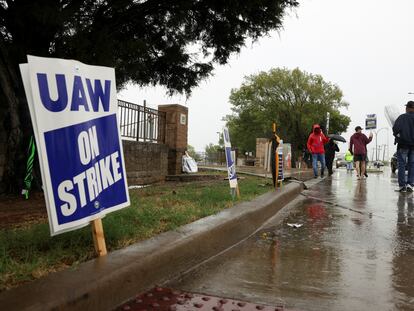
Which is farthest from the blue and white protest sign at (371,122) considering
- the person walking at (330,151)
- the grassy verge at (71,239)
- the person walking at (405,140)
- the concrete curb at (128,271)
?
the concrete curb at (128,271)

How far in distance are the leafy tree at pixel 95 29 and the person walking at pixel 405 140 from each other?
3.63 meters

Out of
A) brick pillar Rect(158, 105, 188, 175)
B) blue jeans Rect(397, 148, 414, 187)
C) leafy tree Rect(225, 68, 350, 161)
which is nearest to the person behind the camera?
blue jeans Rect(397, 148, 414, 187)

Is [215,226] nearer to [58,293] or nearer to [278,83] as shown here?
[58,293]

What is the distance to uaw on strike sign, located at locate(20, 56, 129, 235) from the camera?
8.81 ft

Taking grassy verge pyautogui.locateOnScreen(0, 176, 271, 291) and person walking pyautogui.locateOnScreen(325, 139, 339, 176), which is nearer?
grassy verge pyautogui.locateOnScreen(0, 176, 271, 291)

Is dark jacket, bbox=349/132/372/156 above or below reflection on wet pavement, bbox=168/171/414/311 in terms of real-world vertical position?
above

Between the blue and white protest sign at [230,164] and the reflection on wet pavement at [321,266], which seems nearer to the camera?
the reflection on wet pavement at [321,266]

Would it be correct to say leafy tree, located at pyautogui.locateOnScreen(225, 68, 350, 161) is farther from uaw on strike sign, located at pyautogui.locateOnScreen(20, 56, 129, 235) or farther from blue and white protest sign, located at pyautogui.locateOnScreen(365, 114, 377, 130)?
uaw on strike sign, located at pyautogui.locateOnScreen(20, 56, 129, 235)

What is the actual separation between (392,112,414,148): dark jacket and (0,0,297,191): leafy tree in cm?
361

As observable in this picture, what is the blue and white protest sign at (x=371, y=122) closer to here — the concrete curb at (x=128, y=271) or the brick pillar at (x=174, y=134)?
the brick pillar at (x=174, y=134)

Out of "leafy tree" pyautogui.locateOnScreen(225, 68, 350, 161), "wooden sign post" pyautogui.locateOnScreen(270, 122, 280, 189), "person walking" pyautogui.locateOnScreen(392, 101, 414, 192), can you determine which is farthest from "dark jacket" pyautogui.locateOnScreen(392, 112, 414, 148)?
"leafy tree" pyautogui.locateOnScreen(225, 68, 350, 161)

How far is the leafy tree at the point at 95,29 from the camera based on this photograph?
6743 mm

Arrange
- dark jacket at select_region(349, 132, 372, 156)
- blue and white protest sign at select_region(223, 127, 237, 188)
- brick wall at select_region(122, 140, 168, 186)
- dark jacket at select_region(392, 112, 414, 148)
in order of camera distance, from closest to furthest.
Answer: blue and white protest sign at select_region(223, 127, 237, 188), dark jacket at select_region(392, 112, 414, 148), brick wall at select_region(122, 140, 168, 186), dark jacket at select_region(349, 132, 372, 156)

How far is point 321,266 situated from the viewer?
3.64m
